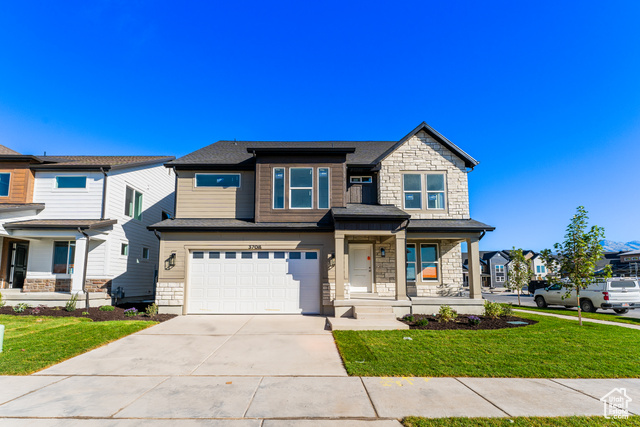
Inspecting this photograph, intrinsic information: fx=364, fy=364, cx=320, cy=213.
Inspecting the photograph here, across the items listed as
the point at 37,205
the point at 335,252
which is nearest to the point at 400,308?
the point at 335,252

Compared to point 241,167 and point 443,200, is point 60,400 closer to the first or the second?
point 241,167

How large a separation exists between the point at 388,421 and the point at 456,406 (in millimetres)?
1103

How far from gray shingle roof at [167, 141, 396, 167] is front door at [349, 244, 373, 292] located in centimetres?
344

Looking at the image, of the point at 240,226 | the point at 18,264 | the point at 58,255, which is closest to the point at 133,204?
the point at 58,255

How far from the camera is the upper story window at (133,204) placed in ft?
54.5

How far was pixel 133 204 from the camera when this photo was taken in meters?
17.2

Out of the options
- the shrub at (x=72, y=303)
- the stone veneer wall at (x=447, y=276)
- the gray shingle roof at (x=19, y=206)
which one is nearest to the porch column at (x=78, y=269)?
the shrub at (x=72, y=303)

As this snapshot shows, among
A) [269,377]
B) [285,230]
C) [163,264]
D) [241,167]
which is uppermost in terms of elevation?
[241,167]

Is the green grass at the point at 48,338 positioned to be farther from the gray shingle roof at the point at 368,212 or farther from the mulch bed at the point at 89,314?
the gray shingle roof at the point at 368,212

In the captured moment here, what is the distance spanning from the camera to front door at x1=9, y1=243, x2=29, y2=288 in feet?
51.6

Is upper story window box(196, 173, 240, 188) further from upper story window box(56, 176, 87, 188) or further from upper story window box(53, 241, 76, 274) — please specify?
upper story window box(53, 241, 76, 274)

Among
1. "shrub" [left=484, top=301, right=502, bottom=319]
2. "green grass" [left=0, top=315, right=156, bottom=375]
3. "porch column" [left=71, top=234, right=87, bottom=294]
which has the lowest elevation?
"green grass" [left=0, top=315, right=156, bottom=375]

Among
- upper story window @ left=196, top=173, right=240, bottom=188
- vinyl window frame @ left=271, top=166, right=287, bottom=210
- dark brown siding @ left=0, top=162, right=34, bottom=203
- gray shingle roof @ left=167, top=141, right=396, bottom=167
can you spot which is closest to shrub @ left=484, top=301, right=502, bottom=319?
gray shingle roof @ left=167, top=141, right=396, bottom=167

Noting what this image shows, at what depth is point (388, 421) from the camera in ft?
14.5
